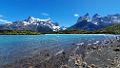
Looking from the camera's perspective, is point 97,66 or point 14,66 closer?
point 97,66

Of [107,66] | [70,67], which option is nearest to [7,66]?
[70,67]

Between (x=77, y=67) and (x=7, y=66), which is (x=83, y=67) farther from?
(x=7, y=66)

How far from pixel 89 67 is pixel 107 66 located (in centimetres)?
273

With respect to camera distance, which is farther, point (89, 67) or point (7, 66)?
point (7, 66)

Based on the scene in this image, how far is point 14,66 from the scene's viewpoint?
3388 centimetres

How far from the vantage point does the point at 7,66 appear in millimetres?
33875

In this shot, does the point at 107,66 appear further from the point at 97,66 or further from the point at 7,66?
the point at 7,66

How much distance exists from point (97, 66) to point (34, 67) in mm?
9151

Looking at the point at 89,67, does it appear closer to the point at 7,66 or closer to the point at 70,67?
the point at 70,67

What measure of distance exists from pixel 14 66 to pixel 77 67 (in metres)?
9.77

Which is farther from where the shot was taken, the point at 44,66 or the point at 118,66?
the point at 44,66

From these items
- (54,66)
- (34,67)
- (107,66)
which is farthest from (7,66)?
(107,66)

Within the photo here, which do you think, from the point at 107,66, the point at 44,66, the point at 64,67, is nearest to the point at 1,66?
the point at 44,66

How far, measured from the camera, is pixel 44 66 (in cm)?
3331
